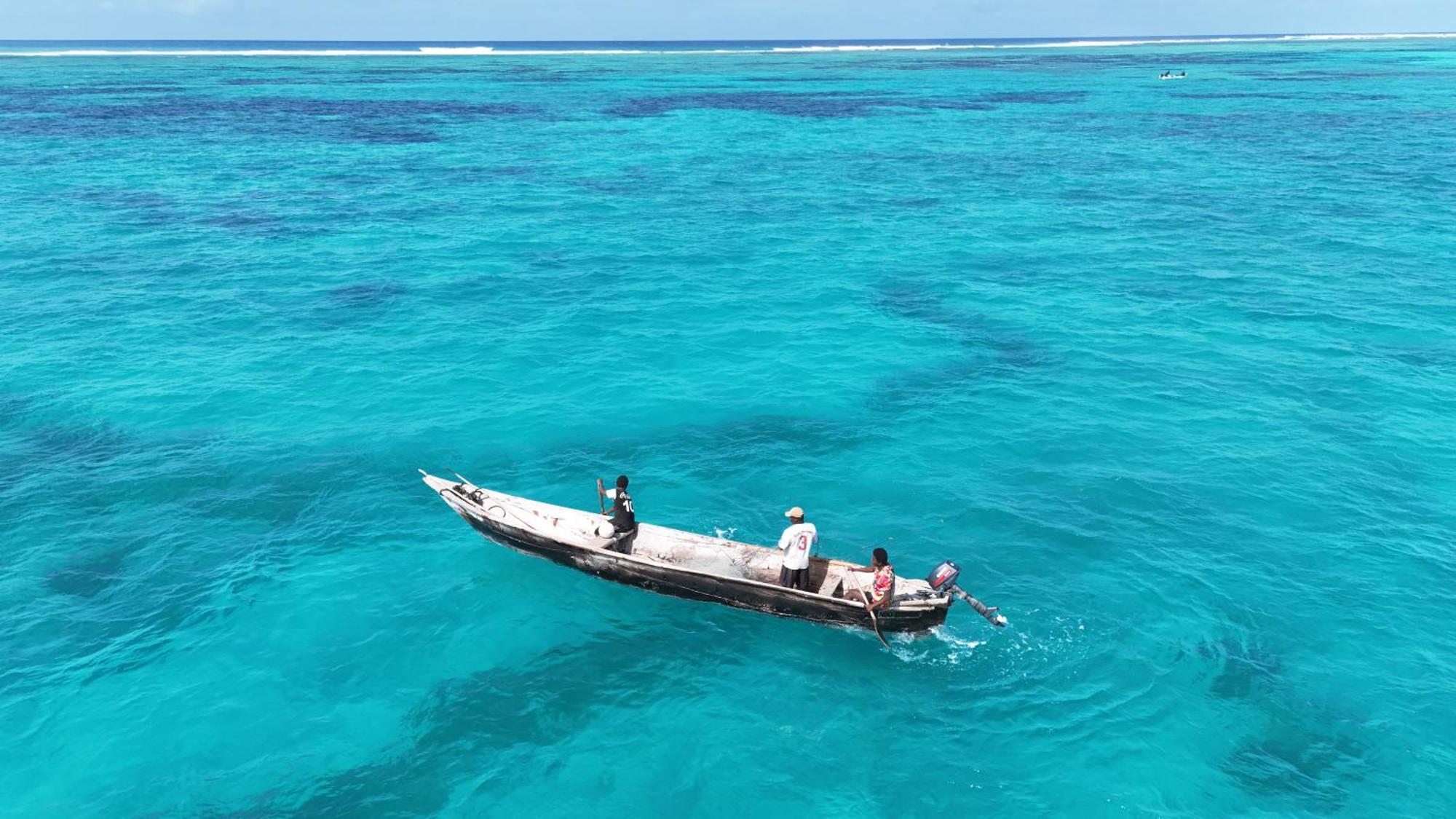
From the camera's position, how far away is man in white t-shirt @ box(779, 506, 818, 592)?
19.4 meters

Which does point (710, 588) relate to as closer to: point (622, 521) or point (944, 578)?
point (622, 521)

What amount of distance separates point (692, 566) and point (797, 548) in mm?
2997

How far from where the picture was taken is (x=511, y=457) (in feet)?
89.9

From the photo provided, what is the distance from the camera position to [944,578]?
18766mm

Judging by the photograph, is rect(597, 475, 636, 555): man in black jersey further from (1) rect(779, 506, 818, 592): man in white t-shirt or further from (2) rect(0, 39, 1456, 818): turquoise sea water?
(1) rect(779, 506, 818, 592): man in white t-shirt

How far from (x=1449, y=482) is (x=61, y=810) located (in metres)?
34.0

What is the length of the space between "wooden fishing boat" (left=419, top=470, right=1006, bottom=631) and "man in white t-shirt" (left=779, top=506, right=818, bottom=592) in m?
0.38

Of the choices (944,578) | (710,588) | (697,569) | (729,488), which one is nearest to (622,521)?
(697,569)

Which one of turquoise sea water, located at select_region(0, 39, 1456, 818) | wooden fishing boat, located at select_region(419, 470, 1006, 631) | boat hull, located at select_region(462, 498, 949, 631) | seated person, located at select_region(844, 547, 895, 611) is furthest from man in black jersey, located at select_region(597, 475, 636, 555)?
seated person, located at select_region(844, 547, 895, 611)

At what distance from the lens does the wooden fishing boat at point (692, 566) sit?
19109 mm

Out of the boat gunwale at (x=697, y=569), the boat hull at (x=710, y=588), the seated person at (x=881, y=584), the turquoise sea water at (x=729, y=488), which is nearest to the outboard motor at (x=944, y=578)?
the boat gunwale at (x=697, y=569)

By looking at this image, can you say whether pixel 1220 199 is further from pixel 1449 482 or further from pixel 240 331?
pixel 240 331

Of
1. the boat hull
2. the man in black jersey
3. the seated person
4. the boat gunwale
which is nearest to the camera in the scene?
the seated person

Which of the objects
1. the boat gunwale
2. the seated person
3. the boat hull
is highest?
the seated person
